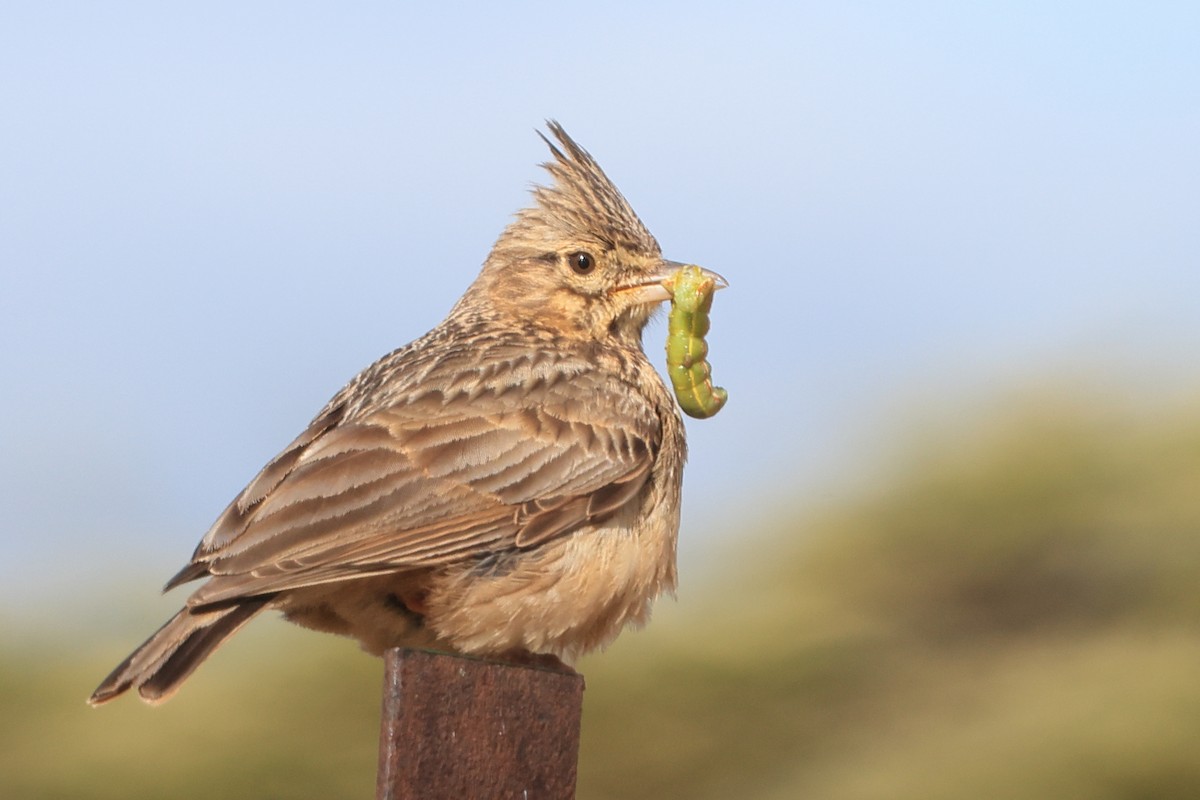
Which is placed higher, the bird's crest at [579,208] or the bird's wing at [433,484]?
the bird's crest at [579,208]

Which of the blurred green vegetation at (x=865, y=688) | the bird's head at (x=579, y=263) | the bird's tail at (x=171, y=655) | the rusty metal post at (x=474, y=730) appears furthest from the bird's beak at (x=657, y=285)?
the blurred green vegetation at (x=865, y=688)

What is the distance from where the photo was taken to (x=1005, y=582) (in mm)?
15188

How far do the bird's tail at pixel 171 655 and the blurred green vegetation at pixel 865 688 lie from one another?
7.83m

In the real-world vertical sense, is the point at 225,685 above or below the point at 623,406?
above

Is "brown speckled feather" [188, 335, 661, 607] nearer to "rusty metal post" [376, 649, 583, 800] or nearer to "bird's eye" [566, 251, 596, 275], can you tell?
"bird's eye" [566, 251, 596, 275]

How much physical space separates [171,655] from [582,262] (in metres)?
2.82

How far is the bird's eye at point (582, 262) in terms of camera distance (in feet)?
23.5

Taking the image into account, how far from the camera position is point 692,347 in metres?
6.62

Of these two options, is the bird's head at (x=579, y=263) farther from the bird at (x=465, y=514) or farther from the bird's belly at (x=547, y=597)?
the bird's belly at (x=547, y=597)

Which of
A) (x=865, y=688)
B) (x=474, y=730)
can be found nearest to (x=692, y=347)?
(x=474, y=730)

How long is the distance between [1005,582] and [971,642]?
0.90 metres

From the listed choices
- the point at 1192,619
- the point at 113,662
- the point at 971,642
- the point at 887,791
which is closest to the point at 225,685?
the point at 113,662

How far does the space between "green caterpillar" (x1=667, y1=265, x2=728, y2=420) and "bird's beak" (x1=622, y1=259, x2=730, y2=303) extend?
0.33 ft

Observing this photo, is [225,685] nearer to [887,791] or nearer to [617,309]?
[887,791]
